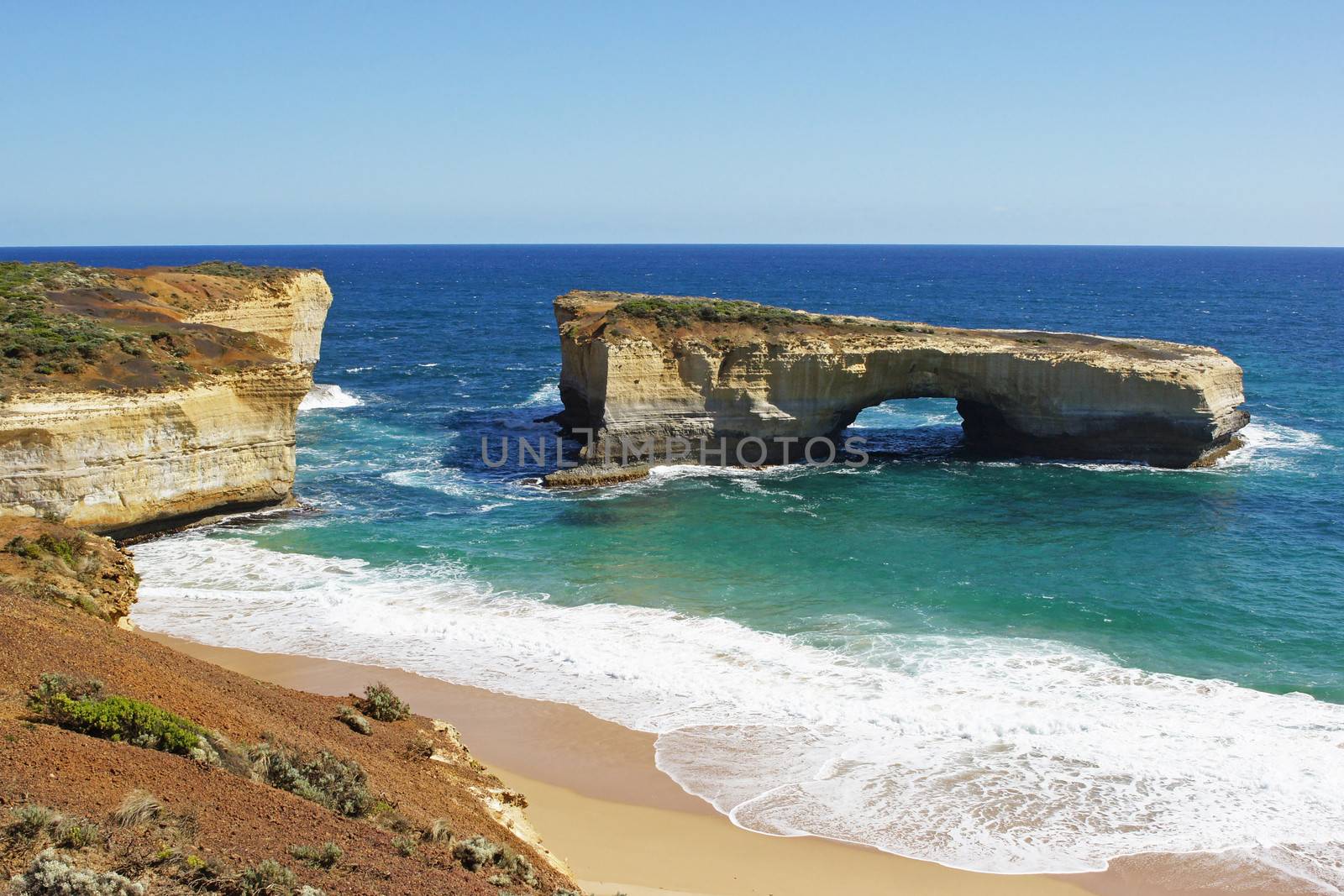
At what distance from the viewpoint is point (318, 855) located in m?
9.98

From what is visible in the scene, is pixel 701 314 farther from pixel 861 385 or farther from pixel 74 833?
pixel 74 833

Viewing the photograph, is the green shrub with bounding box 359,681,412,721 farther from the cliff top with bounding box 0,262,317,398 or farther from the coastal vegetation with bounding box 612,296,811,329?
the coastal vegetation with bounding box 612,296,811,329

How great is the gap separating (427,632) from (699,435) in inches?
752

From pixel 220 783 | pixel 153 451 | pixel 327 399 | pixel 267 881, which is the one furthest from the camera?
pixel 327 399

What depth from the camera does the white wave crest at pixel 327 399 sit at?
55019 mm

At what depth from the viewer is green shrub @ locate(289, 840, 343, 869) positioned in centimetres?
991

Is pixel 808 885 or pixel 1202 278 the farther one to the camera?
pixel 1202 278

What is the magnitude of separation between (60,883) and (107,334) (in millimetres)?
28369

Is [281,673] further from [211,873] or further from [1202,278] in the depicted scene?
[1202,278]

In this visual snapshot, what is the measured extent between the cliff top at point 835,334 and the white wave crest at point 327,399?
1641cm

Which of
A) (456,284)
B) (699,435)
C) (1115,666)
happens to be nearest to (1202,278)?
(456,284)

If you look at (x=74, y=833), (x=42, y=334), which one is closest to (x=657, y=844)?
(x=74, y=833)

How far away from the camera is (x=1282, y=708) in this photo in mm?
20781

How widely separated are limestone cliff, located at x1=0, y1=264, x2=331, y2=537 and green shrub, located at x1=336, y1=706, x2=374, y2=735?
1644 cm
